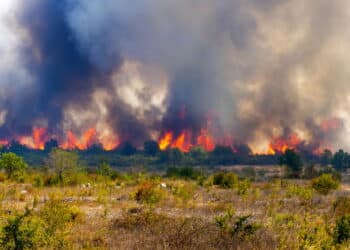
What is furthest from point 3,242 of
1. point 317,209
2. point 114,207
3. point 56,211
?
point 317,209

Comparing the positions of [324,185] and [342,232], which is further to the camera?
[324,185]

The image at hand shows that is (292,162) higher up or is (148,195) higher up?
(292,162)

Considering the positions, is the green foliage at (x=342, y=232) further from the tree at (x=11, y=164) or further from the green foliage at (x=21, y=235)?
the tree at (x=11, y=164)

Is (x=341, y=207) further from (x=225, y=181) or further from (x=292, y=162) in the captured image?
(x=292, y=162)

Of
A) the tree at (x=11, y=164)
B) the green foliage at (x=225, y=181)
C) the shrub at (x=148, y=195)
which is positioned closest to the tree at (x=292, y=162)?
the green foliage at (x=225, y=181)

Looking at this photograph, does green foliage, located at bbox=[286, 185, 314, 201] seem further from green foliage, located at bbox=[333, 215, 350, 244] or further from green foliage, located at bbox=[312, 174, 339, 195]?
green foliage, located at bbox=[333, 215, 350, 244]

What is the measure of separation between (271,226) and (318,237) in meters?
3.87

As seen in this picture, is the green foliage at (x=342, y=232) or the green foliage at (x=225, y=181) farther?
the green foliage at (x=225, y=181)

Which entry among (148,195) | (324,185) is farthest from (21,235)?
(324,185)

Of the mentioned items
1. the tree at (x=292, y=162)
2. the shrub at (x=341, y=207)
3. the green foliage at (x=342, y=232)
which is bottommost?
the shrub at (x=341, y=207)

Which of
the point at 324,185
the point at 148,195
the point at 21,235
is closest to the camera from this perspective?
the point at 21,235

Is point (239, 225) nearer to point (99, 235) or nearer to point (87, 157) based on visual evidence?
point (99, 235)

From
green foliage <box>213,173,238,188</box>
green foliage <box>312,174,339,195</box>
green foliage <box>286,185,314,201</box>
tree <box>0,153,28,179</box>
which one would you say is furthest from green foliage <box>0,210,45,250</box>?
tree <box>0,153,28,179</box>

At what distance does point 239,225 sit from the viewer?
1684 cm
